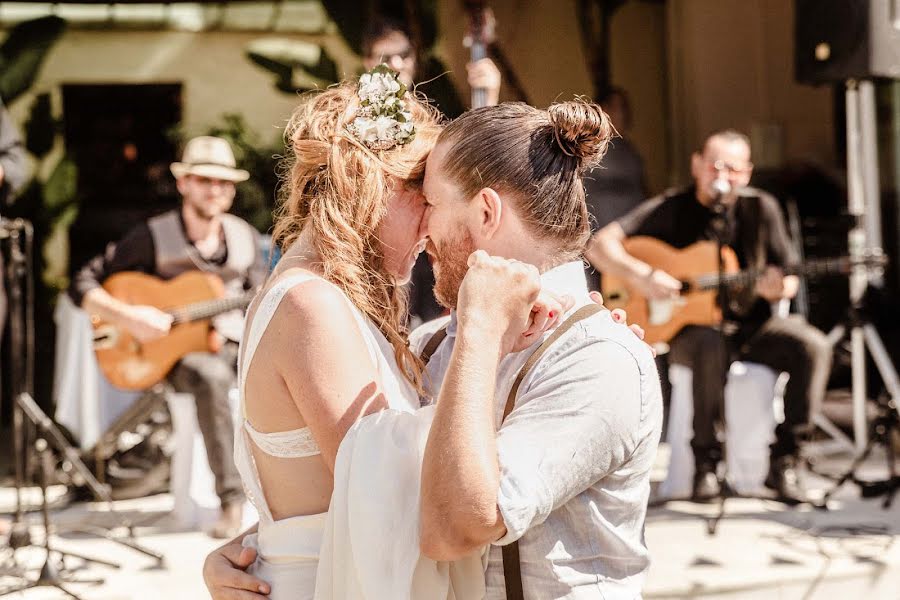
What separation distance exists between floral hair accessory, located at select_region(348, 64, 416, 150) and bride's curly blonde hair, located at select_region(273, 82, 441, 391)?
1cm

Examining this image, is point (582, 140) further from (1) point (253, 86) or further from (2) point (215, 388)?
(1) point (253, 86)

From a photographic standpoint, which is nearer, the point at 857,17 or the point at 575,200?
the point at 575,200

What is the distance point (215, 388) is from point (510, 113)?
3742mm

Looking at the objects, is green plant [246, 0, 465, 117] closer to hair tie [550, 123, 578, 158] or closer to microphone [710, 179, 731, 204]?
microphone [710, 179, 731, 204]

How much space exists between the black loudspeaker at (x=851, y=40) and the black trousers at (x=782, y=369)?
1348mm

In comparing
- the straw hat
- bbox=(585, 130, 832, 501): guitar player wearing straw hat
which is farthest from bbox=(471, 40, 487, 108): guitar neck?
the straw hat

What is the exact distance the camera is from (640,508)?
1.74 m

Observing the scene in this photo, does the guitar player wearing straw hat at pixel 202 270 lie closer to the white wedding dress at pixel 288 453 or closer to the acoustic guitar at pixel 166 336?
the acoustic guitar at pixel 166 336

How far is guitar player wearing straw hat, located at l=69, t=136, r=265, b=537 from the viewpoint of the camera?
5.24m

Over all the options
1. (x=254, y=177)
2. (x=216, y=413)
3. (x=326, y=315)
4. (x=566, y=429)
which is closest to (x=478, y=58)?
(x=216, y=413)

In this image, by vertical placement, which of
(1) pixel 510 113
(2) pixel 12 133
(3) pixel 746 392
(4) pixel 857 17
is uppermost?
(4) pixel 857 17

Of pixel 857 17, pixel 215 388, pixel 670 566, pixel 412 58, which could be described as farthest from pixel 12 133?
pixel 857 17

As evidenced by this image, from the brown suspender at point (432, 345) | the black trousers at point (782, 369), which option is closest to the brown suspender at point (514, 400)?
the brown suspender at point (432, 345)

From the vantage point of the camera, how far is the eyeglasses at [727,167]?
5766 mm
